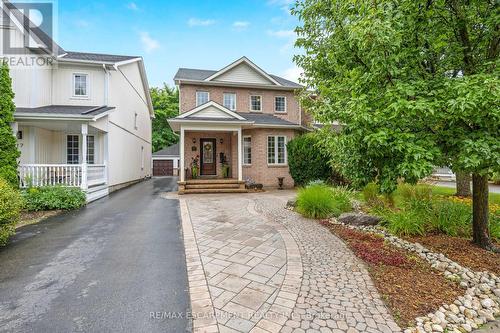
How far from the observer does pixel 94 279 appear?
3.44 m

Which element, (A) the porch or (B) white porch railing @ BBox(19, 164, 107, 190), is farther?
(A) the porch

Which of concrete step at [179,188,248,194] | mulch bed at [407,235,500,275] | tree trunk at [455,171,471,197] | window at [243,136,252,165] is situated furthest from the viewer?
window at [243,136,252,165]

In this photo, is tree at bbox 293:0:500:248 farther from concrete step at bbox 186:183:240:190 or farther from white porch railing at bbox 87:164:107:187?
white porch railing at bbox 87:164:107:187

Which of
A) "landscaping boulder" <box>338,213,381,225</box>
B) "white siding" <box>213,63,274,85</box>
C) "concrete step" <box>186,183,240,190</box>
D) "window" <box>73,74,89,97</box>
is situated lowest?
→ "landscaping boulder" <box>338,213,381,225</box>

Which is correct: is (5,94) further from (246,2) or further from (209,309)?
(246,2)

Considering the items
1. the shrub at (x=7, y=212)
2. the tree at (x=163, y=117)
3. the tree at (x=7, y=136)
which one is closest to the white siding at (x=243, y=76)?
the tree at (x=7, y=136)

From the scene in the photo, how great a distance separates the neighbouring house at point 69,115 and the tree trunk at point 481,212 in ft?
38.7

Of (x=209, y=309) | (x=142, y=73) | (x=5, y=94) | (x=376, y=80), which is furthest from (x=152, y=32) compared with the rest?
(x=209, y=309)

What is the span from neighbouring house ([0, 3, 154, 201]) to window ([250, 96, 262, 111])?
794 centimetres

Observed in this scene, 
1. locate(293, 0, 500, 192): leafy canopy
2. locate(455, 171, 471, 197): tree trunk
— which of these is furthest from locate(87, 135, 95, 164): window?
locate(455, 171, 471, 197): tree trunk

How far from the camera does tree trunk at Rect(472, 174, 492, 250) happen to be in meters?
4.48

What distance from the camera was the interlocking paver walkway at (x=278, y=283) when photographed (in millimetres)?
2504

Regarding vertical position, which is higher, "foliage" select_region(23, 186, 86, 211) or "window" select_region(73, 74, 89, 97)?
"window" select_region(73, 74, 89, 97)

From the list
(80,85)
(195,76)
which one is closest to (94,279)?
(80,85)
